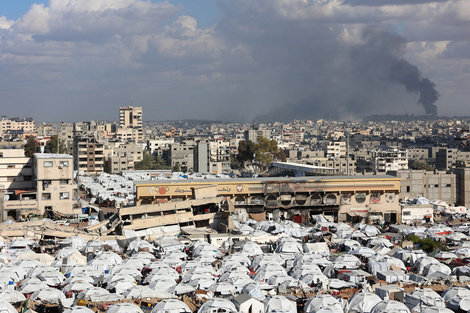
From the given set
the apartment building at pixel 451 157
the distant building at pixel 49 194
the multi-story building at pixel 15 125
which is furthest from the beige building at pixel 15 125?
the distant building at pixel 49 194

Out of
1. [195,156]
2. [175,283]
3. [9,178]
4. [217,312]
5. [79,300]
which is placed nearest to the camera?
[217,312]

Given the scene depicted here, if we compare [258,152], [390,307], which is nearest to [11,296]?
[390,307]

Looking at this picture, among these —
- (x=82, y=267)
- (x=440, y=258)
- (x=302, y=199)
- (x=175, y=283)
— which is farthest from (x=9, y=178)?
(x=440, y=258)

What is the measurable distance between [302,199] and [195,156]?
41475 millimetres

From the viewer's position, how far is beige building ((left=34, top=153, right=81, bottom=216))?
32253mm

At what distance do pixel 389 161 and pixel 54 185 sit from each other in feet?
141

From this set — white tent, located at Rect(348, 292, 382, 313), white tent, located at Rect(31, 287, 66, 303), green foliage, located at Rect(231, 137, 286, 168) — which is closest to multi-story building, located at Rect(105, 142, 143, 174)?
green foliage, located at Rect(231, 137, 286, 168)

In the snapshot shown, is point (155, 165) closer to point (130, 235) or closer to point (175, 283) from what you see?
point (130, 235)

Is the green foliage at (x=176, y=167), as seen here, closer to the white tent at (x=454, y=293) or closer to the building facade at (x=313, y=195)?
the building facade at (x=313, y=195)

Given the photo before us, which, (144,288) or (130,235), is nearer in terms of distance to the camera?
(144,288)

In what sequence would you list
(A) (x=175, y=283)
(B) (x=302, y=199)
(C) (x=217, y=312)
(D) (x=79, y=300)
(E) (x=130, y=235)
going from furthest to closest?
(B) (x=302, y=199), (E) (x=130, y=235), (A) (x=175, y=283), (D) (x=79, y=300), (C) (x=217, y=312)

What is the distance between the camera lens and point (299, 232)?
2622cm

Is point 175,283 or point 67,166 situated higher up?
point 67,166

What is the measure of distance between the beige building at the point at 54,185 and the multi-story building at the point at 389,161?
3981 centimetres
